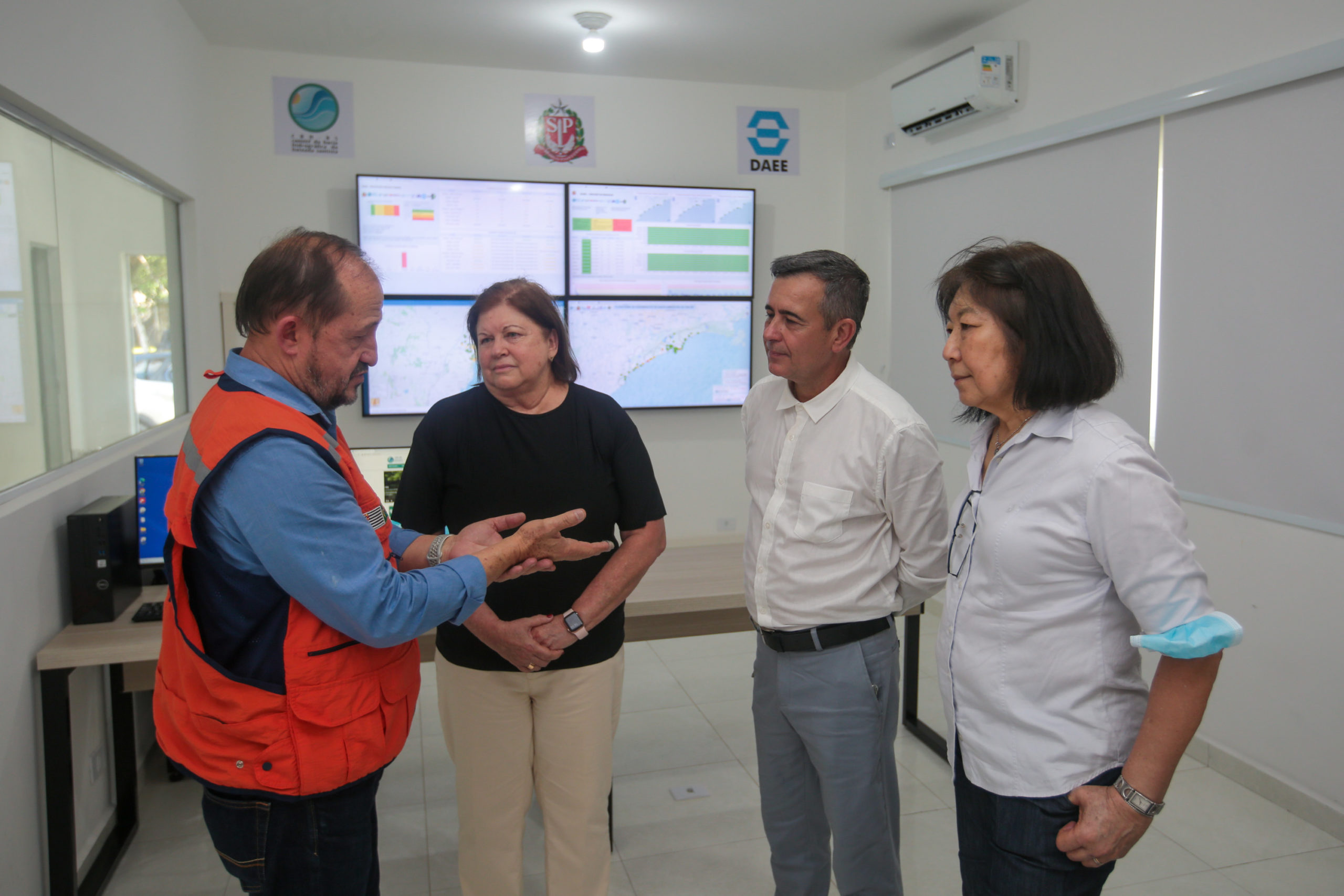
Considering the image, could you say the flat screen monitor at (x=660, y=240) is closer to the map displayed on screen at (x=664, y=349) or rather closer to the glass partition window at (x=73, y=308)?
the map displayed on screen at (x=664, y=349)

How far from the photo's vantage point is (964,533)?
1.41m

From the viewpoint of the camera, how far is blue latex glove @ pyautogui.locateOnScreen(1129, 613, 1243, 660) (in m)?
1.09

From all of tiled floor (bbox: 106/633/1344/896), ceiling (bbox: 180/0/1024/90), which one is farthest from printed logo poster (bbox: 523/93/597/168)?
tiled floor (bbox: 106/633/1344/896)

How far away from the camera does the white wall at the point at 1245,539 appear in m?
2.72

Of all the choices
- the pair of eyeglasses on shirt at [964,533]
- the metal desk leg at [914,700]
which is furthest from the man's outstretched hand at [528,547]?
the metal desk leg at [914,700]

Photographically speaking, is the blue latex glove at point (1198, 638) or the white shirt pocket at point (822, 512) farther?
the white shirt pocket at point (822, 512)

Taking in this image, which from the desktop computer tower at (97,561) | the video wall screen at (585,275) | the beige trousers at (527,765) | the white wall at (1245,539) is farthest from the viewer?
the video wall screen at (585,275)

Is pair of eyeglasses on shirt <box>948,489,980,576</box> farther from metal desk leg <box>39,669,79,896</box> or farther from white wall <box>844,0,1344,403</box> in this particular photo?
white wall <box>844,0,1344,403</box>

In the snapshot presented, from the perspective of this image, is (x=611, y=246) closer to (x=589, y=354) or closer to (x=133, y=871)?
(x=589, y=354)

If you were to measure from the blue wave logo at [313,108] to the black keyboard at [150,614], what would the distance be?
3.11m

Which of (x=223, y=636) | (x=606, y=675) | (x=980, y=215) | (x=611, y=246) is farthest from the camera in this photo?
(x=611, y=246)

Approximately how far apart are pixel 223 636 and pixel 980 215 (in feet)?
12.9

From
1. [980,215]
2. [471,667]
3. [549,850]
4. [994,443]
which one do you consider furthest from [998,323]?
[980,215]

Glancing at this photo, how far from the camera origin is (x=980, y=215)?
4258 millimetres
